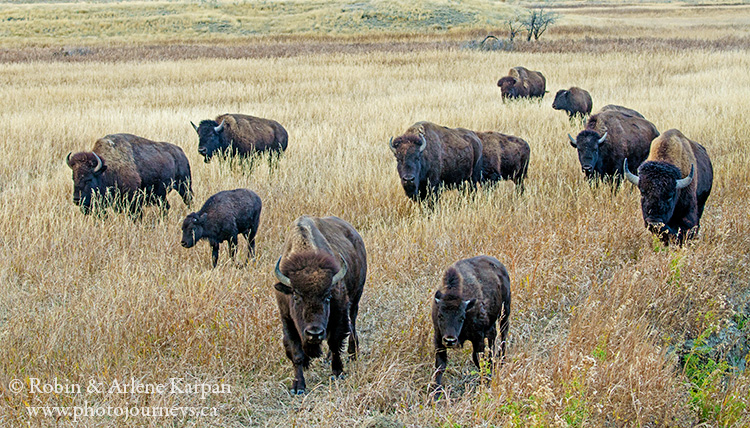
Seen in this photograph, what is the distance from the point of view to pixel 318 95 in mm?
20531

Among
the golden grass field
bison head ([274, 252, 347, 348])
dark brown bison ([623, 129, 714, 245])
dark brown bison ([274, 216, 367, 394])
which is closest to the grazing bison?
the golden grass field

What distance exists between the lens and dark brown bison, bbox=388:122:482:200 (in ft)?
26.3

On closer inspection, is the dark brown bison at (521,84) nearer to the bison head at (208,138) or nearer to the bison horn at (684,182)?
the bison head at (208,138)

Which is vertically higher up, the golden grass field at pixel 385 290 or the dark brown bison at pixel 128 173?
the dark brown bison at pixel 128 173

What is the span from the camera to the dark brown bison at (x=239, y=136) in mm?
10727

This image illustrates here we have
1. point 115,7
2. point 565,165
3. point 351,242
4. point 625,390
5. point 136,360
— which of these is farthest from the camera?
point 115,7

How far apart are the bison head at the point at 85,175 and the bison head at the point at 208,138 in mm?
2703

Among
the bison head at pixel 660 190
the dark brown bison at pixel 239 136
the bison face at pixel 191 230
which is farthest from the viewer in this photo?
the dark brown bison at pixel 239 136

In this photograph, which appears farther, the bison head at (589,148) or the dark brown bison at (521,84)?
the dark brown bison at (521,84)

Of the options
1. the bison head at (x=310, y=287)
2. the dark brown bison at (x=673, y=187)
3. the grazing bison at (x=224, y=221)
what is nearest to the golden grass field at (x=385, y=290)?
the grazing bison at (x=224, y=221)

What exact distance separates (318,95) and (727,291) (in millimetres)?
16218

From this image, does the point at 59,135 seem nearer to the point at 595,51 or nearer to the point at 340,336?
the point at 340,336

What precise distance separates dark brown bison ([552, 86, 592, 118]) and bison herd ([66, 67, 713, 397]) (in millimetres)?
5164

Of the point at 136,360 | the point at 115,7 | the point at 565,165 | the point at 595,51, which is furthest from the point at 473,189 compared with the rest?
the point at 115,7
